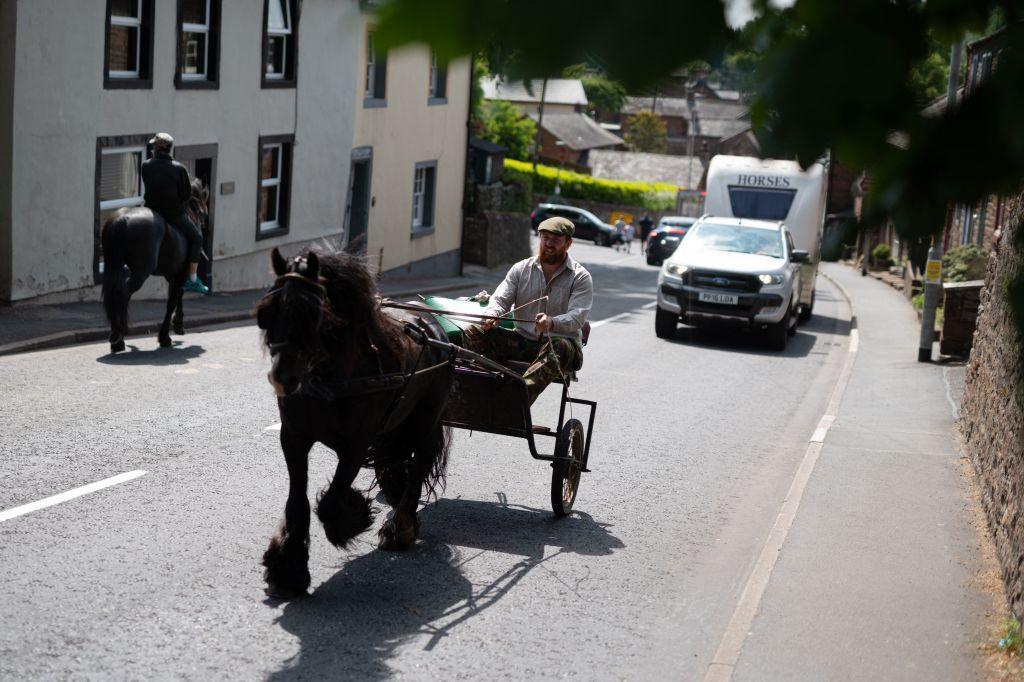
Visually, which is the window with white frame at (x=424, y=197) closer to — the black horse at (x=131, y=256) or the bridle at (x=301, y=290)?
the black horse at (x=131, y=256)

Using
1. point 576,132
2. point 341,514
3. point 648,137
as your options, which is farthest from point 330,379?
point 648,137

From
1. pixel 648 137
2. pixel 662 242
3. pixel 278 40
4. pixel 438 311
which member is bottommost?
pixel 662 242

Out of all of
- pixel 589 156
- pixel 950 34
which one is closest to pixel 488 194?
pixel 950 34

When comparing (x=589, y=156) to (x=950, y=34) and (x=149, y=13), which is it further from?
Answer: (x=950, y=34)

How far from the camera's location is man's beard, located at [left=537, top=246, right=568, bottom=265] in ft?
28.0

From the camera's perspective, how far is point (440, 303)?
8156 millimetres

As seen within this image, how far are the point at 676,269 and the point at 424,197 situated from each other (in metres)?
13.8

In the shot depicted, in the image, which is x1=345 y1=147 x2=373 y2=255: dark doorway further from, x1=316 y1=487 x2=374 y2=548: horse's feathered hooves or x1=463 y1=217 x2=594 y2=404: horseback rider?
x1=316 y1=487 x2=374 y2=548: horse's feathered hooves

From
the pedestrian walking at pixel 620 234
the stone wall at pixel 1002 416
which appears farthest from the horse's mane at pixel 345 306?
the pedestrian walking at pixel 620 234

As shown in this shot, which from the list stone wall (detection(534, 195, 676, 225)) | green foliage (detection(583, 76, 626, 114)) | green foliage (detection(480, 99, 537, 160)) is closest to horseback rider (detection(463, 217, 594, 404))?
green foliage (detection(583, 76, 626, 114))

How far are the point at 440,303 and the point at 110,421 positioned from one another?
3.32m

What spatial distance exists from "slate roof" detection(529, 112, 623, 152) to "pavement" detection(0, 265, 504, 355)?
2796 inches

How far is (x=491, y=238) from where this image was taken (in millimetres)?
39094

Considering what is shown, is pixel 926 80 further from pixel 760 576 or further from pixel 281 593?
pixel 760 576
